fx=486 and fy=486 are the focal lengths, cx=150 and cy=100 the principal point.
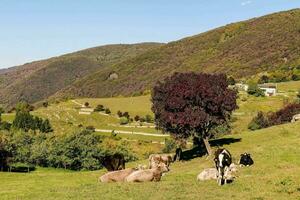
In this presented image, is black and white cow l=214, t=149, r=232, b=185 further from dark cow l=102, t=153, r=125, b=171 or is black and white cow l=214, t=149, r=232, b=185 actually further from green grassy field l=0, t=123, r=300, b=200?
dark cow l=102, t=153, r=125, b=171

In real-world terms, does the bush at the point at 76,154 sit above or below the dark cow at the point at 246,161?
below

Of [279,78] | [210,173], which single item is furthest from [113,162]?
[279,78]

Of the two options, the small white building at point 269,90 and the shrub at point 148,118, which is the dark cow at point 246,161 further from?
the small white building at point 269,90

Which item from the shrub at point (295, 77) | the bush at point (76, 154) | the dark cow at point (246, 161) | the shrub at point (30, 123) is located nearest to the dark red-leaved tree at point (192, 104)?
the dark cow at point (246, 161)

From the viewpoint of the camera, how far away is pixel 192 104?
4594 cm

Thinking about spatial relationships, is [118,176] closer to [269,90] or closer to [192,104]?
[192,104]

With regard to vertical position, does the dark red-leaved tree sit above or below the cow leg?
above

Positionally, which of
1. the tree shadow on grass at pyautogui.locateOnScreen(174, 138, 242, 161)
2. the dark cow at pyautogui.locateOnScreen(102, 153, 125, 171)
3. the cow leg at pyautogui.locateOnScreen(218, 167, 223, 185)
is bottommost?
the tree shadow on grass at pyautogui.locateOnScreen(174, 138, 242, 161)

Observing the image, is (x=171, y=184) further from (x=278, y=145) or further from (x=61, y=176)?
(x=278, y=145)

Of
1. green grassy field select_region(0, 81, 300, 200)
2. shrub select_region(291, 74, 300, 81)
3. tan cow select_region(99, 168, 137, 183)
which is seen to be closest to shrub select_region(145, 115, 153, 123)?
shrub select_region(291, 74, 300, 81)

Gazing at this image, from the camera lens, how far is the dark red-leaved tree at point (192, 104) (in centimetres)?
4531

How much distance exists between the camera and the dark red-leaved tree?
45.3 metres

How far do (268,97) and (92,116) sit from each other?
190 feet

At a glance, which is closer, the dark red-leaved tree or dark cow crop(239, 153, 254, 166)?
dark cow crop(239, 153, 254, 166)
